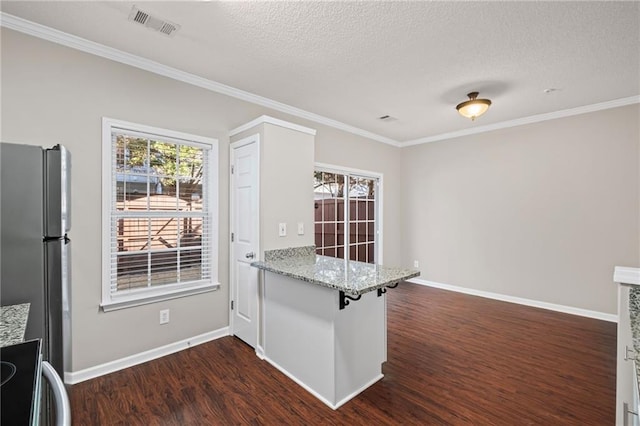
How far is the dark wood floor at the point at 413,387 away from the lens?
2.02 m

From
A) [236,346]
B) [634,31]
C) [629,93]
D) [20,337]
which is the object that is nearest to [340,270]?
[236,346]

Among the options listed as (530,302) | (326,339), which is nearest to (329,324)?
(326,339)

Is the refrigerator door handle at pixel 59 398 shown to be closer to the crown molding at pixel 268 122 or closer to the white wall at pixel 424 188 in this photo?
the white wall at pixel 424 188

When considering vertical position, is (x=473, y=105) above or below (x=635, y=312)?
above

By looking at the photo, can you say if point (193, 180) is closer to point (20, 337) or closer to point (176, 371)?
point (176, 371)

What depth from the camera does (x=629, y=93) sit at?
11.3 ft

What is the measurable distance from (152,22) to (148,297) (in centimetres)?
230

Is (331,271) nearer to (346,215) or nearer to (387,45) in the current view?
(387,45)

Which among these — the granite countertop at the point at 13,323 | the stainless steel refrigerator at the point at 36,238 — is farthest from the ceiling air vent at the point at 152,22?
the granite countertop at the point at 13,323

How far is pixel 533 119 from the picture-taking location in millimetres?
4281

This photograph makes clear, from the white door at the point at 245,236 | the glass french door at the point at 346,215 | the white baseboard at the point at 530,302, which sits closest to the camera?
the white door at the point at 245,236

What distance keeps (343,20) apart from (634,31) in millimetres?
2223

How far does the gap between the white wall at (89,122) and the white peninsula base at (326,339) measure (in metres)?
1.08

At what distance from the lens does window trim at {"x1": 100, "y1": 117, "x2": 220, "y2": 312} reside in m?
2.57
